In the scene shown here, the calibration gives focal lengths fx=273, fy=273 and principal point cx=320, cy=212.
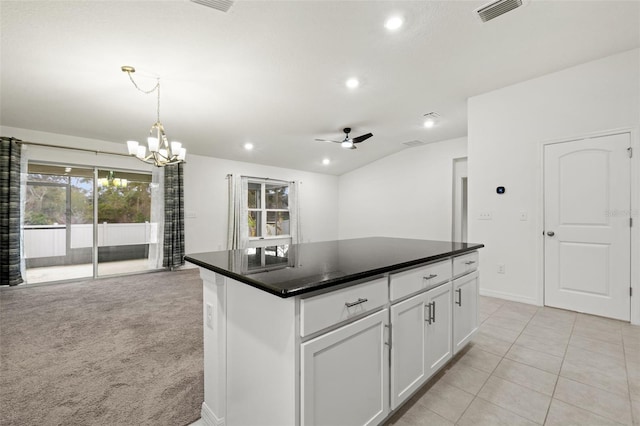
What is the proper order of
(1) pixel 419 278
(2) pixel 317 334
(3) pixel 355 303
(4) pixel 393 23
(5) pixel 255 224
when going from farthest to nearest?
(5) pixel 255 224 → (4) pixel 393 23 → (1) pixel 419 278 → (3) pixel 355 303 → (2) pixel 317 334

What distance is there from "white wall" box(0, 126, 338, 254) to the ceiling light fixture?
3.58 metres

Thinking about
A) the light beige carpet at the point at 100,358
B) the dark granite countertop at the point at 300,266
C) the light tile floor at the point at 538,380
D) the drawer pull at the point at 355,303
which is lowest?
the light beige carpet at the point at 100,358

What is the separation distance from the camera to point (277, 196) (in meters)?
7.17

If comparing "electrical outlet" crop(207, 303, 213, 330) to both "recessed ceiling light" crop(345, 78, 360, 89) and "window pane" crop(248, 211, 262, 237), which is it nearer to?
"recessed ceiling light" crop(345, 78, 360, 89)

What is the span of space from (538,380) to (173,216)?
5664mm

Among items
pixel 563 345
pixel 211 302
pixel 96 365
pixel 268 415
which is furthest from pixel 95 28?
pixel 563 345

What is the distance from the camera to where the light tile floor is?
A: 59.7 inches

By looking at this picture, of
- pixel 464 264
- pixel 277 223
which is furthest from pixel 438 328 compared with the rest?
pixel 277 223

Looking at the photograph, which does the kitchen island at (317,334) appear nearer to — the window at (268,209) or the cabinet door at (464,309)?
the cabinet door at (464,309)

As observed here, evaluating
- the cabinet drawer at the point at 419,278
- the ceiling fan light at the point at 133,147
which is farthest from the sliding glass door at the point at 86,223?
the cabinet drawer at the point at 419,278

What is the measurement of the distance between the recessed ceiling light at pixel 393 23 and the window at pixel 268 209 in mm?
4773

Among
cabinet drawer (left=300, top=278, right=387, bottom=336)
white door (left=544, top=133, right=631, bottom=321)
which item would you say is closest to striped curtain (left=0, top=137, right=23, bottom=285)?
cabinet drawer (left=300, top=278, right=387, bottom=336)

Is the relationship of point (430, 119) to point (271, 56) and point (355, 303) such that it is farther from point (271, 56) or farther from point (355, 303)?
point (355, 303)

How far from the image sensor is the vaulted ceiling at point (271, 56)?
2.28m
